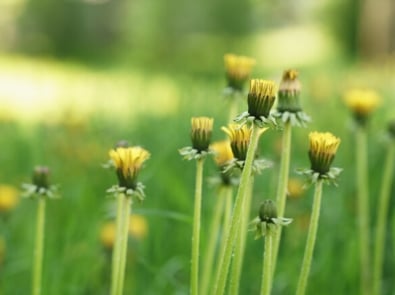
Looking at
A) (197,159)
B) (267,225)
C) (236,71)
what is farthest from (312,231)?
(236,71)

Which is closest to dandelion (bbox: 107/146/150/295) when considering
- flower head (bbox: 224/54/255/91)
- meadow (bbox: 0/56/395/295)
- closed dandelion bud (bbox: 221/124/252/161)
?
closed dandelion bud (bbox: 221/124/252/161)

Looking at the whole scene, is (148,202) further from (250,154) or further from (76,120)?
(250,154)

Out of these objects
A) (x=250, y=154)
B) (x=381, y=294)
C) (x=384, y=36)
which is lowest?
(x=381, y=294)

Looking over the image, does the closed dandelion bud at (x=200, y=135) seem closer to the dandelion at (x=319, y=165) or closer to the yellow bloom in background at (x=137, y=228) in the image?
the dandelion at (x=319, y=165)

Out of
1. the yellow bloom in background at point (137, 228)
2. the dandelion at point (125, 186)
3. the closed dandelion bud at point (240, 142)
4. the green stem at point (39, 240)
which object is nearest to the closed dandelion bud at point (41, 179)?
the green stem at point (39, 240)

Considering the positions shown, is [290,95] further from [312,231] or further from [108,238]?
[108,238]

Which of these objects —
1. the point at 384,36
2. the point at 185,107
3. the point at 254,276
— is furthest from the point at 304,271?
the point at 384,36
